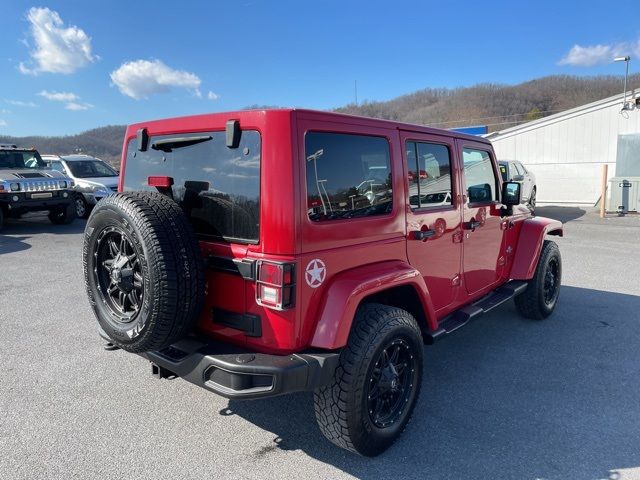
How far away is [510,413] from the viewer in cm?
319

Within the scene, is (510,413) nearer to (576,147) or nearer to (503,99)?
(576,147)

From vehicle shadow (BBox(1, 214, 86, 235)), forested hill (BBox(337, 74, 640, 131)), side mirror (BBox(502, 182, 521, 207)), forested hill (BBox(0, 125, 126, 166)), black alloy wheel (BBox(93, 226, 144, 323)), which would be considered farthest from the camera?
forested hill (BBox(337, 74, 640, 131))

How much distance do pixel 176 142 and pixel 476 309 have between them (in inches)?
105

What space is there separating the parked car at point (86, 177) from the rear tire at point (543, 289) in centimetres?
1127

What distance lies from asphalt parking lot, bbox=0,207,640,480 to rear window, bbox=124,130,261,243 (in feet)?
4.30

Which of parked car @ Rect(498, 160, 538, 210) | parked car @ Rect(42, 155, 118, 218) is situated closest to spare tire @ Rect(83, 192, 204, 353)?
parked car @ Rect(42, 155, 118, 218)

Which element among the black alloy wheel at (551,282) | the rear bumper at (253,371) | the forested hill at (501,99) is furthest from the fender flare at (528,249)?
the forested hill at (501,99)

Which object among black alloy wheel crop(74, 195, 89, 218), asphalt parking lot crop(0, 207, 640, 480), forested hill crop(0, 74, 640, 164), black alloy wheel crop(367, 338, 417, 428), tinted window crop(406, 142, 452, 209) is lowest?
asphalt parking lot crop(0, 207, 640, 480)

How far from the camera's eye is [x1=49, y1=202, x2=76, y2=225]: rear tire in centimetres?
1195

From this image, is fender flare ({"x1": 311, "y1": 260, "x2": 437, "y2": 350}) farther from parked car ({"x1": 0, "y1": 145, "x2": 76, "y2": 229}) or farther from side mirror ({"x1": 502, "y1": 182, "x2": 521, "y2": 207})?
parked car ({"x1": 0, "y1": 145, "x2": 76, "y2": 229})

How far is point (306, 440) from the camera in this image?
9.50 feet

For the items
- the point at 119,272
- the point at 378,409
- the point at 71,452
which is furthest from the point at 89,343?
the point at 378,409

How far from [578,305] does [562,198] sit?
46.1 feet

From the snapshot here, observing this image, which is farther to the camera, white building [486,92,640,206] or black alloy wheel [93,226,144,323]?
white building [486,92,640,206]
